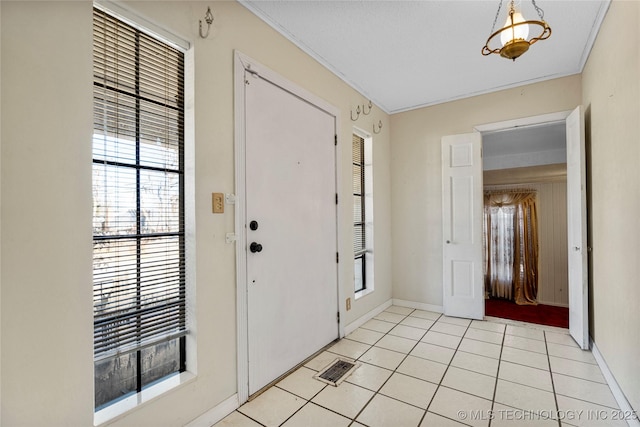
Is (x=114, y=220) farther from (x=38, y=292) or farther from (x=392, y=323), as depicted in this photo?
(x=392, y=323)

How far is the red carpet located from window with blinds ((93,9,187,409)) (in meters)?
3.92

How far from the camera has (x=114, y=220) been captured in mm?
1429

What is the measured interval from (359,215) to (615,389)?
96.4 inches

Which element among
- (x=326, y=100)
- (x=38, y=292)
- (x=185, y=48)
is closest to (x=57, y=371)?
(x=38, y=292)

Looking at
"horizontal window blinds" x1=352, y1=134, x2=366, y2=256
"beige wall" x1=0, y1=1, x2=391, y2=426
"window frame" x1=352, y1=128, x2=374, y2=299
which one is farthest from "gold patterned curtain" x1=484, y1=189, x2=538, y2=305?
"beige wall" x1=0, y1=1, x2=391, y2=426

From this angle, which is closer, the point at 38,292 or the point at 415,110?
the point at 38,292

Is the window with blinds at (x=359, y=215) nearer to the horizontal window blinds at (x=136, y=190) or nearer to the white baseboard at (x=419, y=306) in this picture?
the white baseboard at (x=419, y=306)

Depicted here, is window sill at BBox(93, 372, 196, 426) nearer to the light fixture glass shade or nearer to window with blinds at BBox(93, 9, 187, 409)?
window with blinds at BBox(93, 9, 187, 409)

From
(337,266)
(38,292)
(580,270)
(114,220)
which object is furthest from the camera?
(337,266)

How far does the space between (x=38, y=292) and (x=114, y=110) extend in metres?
0.85

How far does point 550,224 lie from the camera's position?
5.54 meters

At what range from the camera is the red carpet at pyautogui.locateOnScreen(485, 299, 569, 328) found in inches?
150

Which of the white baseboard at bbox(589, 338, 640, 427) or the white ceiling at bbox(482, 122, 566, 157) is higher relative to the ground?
the white ceiling at bbox(482, 122, 566, 157)

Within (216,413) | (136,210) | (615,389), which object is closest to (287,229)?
(136,210)
